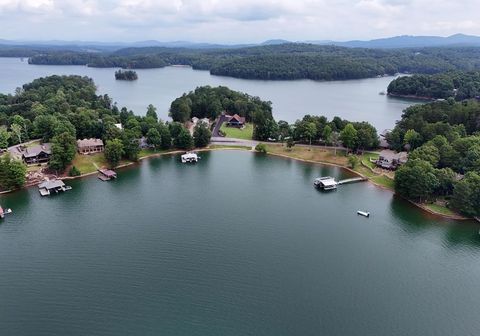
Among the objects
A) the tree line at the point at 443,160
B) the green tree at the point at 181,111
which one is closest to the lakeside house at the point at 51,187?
the green tree at the point at 181,111

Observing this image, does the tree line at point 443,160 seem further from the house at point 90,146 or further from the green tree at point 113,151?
the house at point 90,146

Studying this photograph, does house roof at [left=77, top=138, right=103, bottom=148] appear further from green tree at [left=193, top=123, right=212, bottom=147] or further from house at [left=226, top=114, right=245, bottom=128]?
house at [left=226, top=114, right=245, bottom=128]

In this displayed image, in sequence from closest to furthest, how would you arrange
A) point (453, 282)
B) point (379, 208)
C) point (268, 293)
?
point (268, 293) < point (453, 282) < point (379, 208)

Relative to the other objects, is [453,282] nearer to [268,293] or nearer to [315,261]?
[315,261]

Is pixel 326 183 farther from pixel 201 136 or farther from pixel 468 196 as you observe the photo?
pixel 201 136

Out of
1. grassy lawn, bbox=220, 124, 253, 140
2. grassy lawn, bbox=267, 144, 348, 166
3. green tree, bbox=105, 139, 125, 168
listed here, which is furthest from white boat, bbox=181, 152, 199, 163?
grassy lawn, bbox=220, 124, 253, 140

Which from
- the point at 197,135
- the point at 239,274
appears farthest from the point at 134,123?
the point at 239,274
